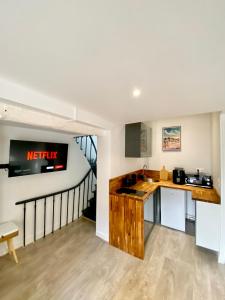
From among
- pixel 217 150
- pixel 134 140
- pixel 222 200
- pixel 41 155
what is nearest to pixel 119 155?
pixel 134 140

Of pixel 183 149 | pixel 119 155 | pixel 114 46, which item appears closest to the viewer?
pixel 114 46

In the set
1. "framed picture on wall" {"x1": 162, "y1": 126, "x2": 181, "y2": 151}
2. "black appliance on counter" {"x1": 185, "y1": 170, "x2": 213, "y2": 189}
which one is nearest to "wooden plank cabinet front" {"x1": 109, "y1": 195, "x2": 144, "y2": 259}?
"black appliance on counter" {"x1": 185, "y1": 170, "x2": 213, "y2": 189}

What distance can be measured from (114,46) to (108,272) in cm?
240

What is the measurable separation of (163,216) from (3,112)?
3162 millimetres

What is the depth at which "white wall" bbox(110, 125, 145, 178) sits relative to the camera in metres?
2.56

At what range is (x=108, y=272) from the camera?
184cm

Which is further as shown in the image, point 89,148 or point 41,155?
point 89,148

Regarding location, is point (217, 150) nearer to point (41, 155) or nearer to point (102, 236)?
point (102, 236)

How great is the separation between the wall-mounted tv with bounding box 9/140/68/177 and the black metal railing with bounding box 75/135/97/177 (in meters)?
0.66

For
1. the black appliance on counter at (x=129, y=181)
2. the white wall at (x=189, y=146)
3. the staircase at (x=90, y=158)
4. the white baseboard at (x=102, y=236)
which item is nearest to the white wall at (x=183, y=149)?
the white wall at (x=189, y=146)

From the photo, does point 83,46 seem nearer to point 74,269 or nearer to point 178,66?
point 178,66

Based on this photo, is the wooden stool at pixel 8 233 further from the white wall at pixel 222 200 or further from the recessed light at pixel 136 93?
the white wall at pixel 222 200

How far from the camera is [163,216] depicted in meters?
2.96

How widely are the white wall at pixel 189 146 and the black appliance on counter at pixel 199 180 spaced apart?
22 cm
